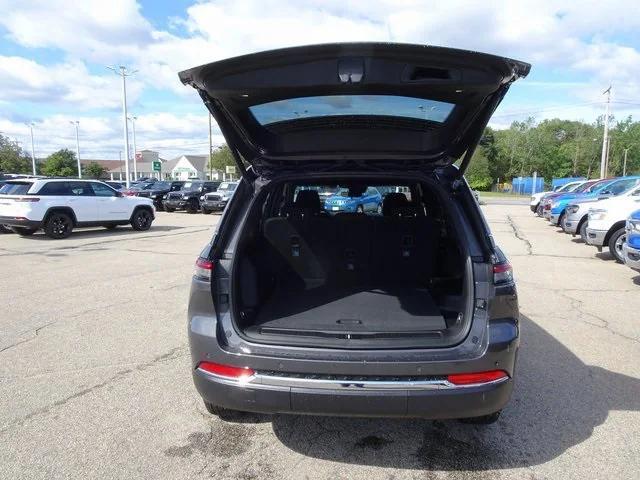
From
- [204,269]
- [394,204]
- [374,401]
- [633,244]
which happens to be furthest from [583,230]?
[204,269]

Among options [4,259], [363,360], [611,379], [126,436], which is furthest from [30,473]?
[4,259]

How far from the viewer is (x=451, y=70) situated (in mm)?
2395

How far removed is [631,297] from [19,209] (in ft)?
44.4

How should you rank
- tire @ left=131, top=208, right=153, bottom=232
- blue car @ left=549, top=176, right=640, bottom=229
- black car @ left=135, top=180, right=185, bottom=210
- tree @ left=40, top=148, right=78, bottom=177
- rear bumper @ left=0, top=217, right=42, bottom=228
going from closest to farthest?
rear bumper @ left=0, top=217, right=42, bottom=228 < blue car @ left=549, top=176, right=640, bottom=229 < tire @ left=131, top=208, right=153, bottom=232 < black car @ left=135, top=180, right=185, bottom=210 < tree @ left=40, top=148, right=78, bottom=177

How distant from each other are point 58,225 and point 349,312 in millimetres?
12284

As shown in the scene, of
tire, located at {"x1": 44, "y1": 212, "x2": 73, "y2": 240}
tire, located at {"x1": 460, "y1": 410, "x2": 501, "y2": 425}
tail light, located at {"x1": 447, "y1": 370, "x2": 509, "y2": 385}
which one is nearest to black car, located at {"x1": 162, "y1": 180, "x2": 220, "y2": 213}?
tire, located at {"x1": 44, "y1": 212, "x2": 73, "y2": 240}

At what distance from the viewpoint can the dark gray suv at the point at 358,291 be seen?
244cm

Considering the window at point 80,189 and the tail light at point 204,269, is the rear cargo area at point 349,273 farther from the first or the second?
the window at point 80,189

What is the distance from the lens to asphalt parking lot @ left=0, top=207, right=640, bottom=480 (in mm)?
2701

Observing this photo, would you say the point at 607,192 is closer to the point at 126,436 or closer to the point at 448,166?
the point at 448,166

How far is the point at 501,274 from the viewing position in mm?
2752

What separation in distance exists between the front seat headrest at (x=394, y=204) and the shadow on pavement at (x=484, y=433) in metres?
1.88

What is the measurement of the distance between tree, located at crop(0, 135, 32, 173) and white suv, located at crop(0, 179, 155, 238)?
59109 millimetres

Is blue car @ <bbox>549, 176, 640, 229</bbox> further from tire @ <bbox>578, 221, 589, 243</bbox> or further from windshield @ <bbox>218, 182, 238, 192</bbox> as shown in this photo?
windshield @ <bbox>218, 182, 238, 192</bbox>
